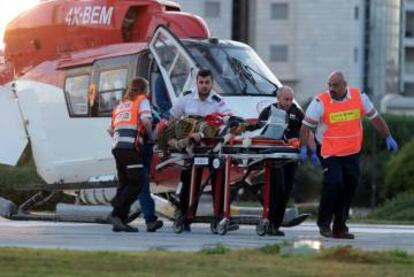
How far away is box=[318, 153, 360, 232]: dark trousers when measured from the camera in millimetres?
15289

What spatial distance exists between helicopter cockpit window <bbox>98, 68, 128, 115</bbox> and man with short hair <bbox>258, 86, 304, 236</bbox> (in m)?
3.20

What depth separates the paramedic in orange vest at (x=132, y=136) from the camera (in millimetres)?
15742

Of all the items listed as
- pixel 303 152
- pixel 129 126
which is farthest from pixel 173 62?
pixel 303 152

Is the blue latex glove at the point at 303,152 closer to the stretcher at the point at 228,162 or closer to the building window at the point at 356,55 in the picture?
the stretcher at the point at 228,162

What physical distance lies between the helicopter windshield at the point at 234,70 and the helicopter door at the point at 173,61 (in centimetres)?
16

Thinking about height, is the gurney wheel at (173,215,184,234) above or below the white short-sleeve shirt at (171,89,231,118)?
below

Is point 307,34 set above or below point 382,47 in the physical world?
above

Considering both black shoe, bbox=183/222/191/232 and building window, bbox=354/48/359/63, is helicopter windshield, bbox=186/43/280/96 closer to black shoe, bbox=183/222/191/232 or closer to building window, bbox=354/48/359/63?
black shoe, bbox=183/222/191/232

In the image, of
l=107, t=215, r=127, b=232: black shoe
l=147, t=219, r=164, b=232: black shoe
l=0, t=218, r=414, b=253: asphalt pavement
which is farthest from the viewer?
l=147, t=219, r=164, b=232: black shoe

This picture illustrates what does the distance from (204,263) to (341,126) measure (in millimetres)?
4676

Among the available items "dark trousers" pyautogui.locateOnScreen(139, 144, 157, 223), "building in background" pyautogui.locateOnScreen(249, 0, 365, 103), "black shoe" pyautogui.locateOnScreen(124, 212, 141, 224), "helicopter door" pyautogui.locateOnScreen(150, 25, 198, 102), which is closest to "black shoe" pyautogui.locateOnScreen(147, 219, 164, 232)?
"dark trousers" pyautogui.locateOnScreen(139, 144, 157, 223)

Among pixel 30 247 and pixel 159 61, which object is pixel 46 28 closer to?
pixel 159 61

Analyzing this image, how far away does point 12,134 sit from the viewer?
20.6 m

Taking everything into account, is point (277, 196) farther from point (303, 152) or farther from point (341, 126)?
point (341, 126)
